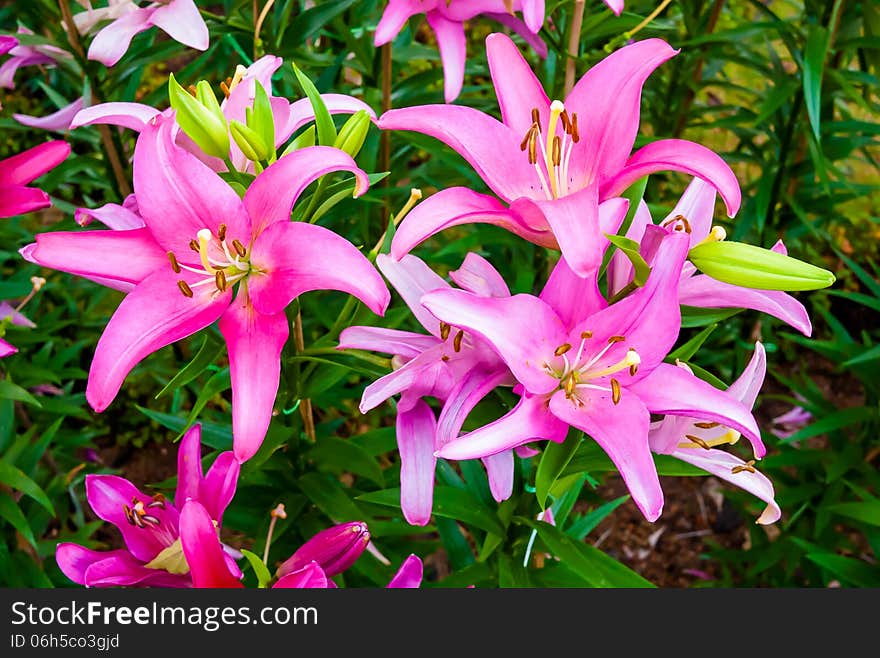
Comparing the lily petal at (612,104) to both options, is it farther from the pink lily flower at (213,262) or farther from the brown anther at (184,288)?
the brown anther at (184,288)

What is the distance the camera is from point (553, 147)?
0.66 metres

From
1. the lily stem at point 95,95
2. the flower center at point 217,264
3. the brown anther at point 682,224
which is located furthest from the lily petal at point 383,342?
the lily stem at point 95,95

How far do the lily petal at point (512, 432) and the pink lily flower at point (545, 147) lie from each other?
126 millimetres

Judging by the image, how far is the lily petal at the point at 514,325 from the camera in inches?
23.3

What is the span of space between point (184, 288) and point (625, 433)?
340mm

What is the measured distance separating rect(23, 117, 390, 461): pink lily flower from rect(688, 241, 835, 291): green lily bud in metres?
0.24

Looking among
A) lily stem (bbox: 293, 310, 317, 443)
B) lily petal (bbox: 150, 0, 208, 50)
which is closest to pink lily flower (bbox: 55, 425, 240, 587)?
lily stem (bbox: 293, 310, 317, 443)

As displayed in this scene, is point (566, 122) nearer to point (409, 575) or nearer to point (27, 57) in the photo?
point (409, 575)

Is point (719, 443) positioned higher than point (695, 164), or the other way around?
point (695, 164)

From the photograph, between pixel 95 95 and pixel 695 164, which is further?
pixel 95 95

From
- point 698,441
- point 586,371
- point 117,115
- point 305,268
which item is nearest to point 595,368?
point 586,371

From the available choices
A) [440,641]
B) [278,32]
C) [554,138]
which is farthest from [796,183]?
[440,641]

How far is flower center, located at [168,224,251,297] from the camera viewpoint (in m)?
0.63

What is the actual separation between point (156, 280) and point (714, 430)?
469mm
